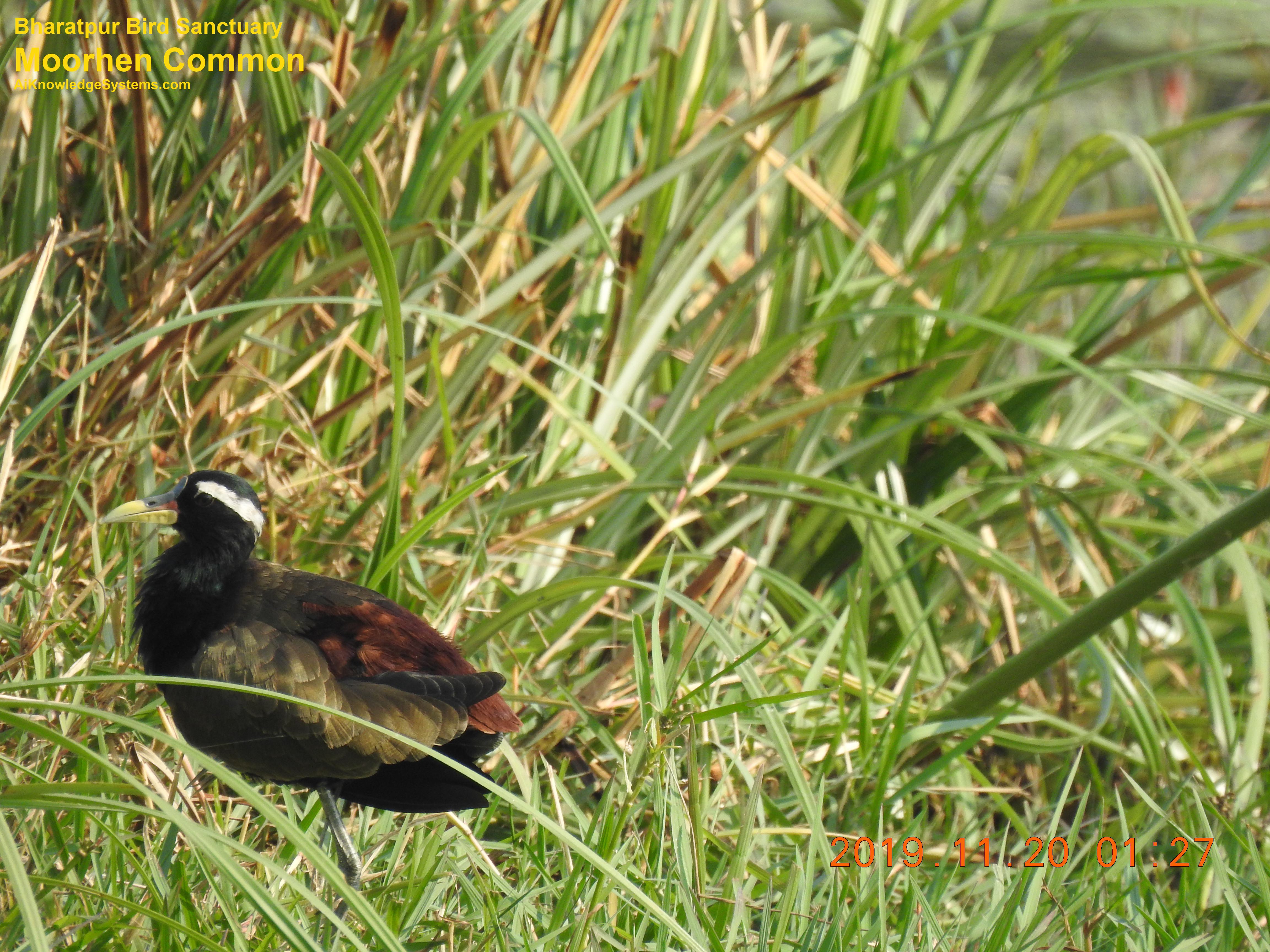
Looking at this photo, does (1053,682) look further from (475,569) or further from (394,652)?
(394,652)

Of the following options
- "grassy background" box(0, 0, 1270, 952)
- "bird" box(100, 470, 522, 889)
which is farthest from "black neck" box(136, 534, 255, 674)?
"grassy background" box(0, 0, 1270, 952)

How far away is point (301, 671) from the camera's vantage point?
1516mm

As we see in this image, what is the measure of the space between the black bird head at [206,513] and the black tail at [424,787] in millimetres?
367

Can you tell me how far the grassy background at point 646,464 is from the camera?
154 centimetres

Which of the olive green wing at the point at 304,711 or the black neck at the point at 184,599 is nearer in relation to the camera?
Answer: the olive green wing at the point at 304,711

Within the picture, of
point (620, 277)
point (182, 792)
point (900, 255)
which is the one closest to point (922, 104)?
point (900, 255)

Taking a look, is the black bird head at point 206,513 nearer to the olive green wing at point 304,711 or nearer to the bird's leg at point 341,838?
the olive green wing at point 304,711

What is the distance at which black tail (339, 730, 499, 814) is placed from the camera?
1.47m

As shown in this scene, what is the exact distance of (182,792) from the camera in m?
1.44

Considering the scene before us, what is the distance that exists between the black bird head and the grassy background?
0.14 meters

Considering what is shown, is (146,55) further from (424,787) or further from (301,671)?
(424,787)

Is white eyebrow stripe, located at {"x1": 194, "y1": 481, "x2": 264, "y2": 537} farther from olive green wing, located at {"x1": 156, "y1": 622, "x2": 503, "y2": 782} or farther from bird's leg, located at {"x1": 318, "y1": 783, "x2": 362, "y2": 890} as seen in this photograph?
bird's leg, located at {"x1": 318, "y1": 783, "x2": 362, "y2": 890}
